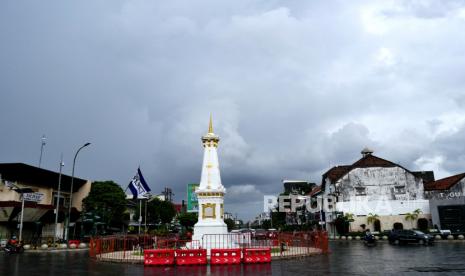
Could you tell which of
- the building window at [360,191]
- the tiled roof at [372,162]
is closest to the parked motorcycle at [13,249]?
the building window at [360,191]

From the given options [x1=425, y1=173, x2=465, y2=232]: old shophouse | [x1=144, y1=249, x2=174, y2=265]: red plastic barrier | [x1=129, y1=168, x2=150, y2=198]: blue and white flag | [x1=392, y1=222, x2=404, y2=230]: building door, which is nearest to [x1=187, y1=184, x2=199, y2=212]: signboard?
[x1=392, y1=222, x2=404, y2=230]: building door

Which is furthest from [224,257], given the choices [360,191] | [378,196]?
[378,196]

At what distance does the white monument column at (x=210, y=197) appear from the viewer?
23.6 meters

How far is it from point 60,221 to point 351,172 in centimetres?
4223

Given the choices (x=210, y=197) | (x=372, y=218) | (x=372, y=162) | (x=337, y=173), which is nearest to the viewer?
(x=210, y=197)

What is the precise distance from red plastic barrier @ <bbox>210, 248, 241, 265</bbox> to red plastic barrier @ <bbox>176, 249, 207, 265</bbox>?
20.6 inches

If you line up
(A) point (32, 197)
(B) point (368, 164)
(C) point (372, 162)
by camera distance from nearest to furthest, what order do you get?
(A) point (32, 197) < (B) point (368, 164) < (C) point (372, 162)

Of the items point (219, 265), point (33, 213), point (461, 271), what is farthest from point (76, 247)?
point (461, 271)

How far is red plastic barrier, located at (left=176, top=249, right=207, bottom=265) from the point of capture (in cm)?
1833

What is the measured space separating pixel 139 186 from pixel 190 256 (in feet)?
65.6

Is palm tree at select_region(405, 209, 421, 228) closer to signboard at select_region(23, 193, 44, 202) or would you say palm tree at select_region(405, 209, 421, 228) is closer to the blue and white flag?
the blue and white flag

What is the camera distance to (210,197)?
80.0 ft

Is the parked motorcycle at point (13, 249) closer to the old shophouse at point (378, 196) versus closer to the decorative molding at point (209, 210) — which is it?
the decorative molding at point (209, 210)

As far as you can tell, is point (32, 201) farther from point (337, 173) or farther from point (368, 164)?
point (368, 164)
